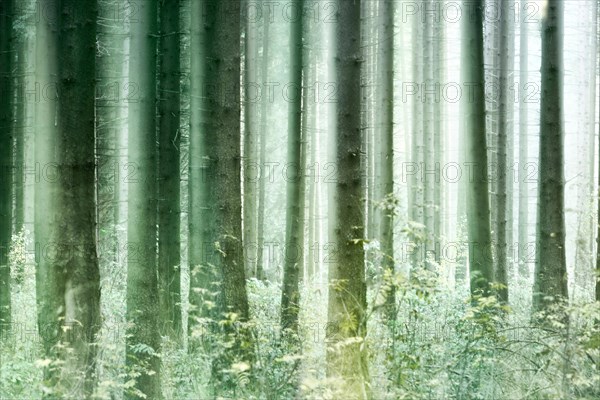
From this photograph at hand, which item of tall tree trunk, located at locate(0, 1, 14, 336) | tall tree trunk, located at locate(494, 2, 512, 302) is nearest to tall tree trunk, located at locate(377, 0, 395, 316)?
tall tree trunk, located at locate(494, 2, 512, 302)

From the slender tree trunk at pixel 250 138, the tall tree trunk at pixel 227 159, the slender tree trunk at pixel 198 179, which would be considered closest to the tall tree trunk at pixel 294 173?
the slender tree trunk at pixel 198 179

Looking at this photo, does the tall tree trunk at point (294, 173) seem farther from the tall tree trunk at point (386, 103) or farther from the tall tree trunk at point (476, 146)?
the tall tree trunk at point (476, 146)

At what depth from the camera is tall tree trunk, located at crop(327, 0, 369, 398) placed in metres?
7.42

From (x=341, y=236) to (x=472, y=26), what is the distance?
16.1ft

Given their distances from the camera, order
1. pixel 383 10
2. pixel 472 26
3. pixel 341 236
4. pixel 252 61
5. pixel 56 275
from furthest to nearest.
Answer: pixel 252 61 < pixel 383 10 < pixel 472 26 < pixel 341 236 < pixel 56 275

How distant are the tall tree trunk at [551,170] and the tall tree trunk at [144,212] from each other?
5.62 meters

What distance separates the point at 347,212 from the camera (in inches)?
295

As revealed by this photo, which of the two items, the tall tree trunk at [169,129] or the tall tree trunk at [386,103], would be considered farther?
the tall tree trunk at [386,103]

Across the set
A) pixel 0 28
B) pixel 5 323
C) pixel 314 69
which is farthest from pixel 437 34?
pixel 5 323

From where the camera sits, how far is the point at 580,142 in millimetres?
24047

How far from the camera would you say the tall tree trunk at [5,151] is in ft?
37.1

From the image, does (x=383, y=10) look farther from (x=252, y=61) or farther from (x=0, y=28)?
(x=0, y=28)

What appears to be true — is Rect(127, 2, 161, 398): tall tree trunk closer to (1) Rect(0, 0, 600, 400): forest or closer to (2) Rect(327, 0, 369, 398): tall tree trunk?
(1) Rect(0, 0, 600, 400): forest

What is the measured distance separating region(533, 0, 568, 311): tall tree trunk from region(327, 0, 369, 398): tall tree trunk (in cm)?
362
